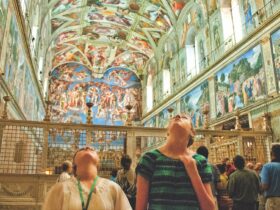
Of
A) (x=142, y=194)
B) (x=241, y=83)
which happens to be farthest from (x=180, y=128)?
(x=241, y=83)

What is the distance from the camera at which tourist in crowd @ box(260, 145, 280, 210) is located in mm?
4184

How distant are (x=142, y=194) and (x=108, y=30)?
2617cm

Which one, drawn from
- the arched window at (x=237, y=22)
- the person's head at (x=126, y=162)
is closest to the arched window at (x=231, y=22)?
the arched window at (x=237, y=22)

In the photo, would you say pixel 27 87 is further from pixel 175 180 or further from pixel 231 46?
pixel 175 180

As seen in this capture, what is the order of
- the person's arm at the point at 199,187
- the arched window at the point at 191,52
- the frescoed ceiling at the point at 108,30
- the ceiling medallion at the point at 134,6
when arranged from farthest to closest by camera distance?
the ceiling medallion at the point at 134,6, the frescoed ceiling at the point at 108,30, the arched window at the point at 191,52, the person's arm at the point at 199,187

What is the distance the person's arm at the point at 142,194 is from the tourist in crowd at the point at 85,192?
0.41 m

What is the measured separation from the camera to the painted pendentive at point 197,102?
16203mm

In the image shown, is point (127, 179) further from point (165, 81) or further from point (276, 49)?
point (165, 81)

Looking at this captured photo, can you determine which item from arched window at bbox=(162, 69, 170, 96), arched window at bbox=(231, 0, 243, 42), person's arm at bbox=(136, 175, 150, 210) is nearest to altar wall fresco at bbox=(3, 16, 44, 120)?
person's arm at bbox=(136, 175, 150, 210)

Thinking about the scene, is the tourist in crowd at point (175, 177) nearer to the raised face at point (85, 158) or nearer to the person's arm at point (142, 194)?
the person's arm at point (142, 194)

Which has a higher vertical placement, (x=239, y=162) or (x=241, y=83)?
(x=241, y=83)

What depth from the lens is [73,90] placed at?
30.3 metres

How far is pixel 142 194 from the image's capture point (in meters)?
1.99

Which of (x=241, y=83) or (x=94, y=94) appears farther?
(x=94, y=94)
